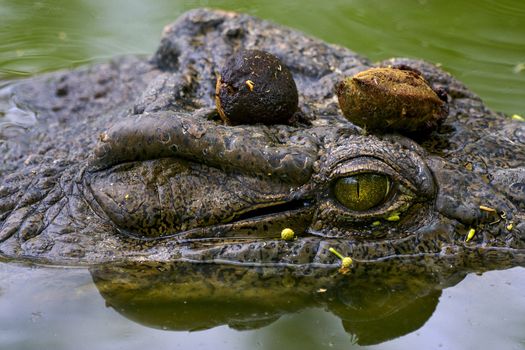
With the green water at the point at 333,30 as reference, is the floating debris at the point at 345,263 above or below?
above

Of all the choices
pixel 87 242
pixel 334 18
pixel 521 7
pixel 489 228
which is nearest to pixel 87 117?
pixel 87 242

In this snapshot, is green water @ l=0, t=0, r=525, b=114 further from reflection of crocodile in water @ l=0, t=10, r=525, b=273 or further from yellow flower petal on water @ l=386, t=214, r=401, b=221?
yellow flower petal on water @ l=386, t=214, r=401, b=221

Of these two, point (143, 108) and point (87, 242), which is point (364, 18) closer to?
point (143, 108)

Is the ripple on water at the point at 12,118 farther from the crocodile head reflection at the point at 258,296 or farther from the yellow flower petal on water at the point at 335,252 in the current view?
the yellow flower petal on water at the point at 335,252

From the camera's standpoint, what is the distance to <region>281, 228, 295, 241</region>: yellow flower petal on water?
3.86 metres

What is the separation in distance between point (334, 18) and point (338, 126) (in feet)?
14.8

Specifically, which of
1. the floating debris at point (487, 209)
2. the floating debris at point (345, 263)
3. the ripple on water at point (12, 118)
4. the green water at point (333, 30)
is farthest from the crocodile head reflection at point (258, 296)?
the green water at point (333, 30)

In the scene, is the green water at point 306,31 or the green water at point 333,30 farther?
the green water at point 333,30

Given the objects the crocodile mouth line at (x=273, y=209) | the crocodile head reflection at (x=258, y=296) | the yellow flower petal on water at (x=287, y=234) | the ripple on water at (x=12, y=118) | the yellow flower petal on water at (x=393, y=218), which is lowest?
the ripple on water at (x=12, y=118)

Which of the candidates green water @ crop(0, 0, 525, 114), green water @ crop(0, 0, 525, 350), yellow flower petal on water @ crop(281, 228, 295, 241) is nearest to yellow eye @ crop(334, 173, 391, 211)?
yellow flower petal on water @ crop(281, 228, 295, 241)

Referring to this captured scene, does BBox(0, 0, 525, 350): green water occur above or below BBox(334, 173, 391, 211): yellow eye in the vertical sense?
below

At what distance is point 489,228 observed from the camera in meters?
3.83

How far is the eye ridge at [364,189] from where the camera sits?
3.77m

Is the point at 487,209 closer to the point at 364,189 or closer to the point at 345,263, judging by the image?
the point at 364,189
